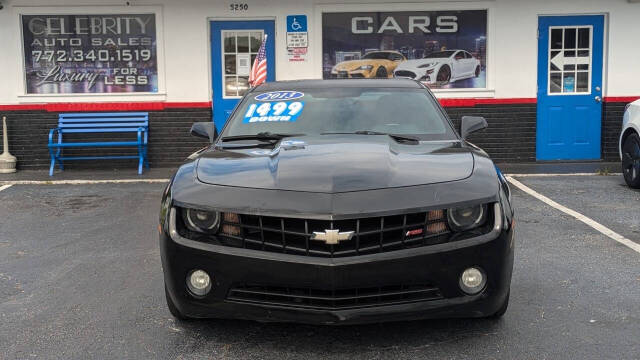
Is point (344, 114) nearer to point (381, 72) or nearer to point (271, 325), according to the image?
point (271, 325)

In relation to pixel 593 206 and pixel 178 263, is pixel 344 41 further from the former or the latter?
pixel 178 263

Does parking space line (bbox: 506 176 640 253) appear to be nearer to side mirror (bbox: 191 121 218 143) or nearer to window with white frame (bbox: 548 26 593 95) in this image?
window with white frame (bbox: 548 26 593 95)

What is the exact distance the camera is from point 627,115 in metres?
9.33

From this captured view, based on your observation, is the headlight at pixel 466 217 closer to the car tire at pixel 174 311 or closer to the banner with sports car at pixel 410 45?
the car tire at pixel 174 311

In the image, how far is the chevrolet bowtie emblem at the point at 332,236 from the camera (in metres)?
3.43

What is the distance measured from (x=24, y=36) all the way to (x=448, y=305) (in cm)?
1043

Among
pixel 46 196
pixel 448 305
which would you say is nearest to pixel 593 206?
pixel 448 305

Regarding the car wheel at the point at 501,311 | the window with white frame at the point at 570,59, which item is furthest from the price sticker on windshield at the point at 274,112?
the window with white frame at the point at 570,59

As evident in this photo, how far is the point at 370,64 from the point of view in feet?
39.2

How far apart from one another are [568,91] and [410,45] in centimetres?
274

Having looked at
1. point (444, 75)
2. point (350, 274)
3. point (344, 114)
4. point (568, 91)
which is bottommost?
point (350, 274)

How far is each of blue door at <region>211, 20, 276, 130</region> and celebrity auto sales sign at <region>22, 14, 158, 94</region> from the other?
103 centimetres

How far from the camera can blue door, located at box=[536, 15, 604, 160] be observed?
11.9 metres

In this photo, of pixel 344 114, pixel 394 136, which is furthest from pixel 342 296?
pixel 344 114
